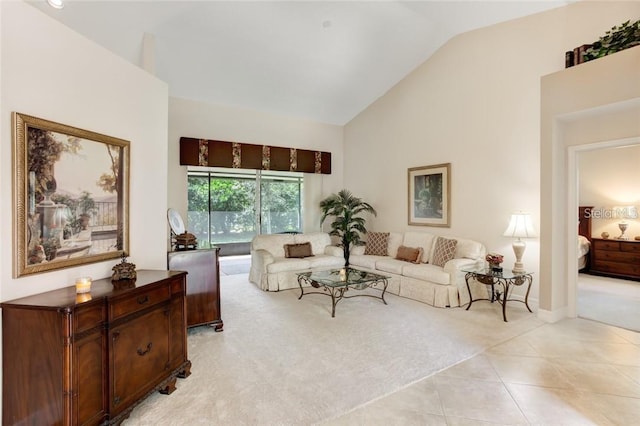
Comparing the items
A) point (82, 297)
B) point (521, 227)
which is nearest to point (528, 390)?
point (521, 227)

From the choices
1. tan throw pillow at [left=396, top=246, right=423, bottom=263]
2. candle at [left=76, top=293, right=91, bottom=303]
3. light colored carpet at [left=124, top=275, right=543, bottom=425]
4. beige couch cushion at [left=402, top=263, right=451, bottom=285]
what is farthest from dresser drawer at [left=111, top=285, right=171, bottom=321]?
tan throw pillow at [left=396, top=246, right=423, bottom=263]

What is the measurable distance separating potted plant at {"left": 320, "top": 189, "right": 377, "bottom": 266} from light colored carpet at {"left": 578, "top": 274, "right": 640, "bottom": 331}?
12.3 ft

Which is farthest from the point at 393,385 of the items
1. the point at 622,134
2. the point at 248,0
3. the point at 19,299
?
the point at 248,0

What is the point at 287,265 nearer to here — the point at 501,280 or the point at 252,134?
the point at 252,134

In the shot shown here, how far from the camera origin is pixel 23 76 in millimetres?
1929

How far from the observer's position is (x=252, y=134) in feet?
21.4

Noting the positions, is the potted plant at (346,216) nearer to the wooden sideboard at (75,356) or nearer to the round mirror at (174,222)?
the round mirror at (174,222)

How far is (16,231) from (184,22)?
11.3 feet

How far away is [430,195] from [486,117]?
5.18 feet

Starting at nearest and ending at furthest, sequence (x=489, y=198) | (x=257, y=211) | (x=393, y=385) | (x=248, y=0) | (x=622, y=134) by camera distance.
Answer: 1. (x=393, y=385)
2. (x=622, y=134)
3. (x=248, y=0)
4. (x=489, y=198)
5. (x=257, y=211)

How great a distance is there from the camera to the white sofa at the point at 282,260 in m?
5.34

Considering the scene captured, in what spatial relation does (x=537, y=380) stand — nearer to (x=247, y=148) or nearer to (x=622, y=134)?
(x=622, y=134)

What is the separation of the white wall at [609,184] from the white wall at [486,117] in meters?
1.74

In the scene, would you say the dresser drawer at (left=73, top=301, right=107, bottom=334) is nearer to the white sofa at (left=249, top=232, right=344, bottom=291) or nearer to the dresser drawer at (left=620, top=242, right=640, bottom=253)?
the white sofa at (left=249, top=232, right=344, bottom=291)
